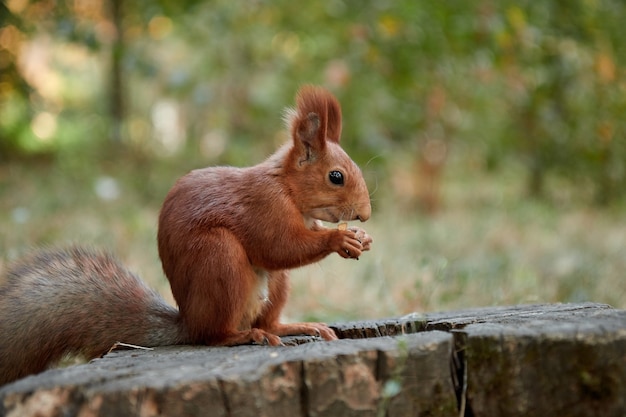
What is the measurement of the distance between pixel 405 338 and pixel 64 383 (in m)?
0.69

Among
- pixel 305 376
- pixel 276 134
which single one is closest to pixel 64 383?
pixel 305 376

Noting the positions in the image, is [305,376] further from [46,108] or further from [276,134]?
[46,108]

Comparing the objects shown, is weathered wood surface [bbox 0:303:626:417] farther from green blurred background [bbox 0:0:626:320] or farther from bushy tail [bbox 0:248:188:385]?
green blurred background [bbox 0:0:626:320]

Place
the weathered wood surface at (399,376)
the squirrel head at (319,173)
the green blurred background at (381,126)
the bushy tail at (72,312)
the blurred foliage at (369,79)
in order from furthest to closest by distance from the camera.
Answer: the blurred foliage at (369,79)
the green blurred background at (381,126)
the squirrel head at (319,173)
the bushy tail at (72,312)
the weathered wood surface at (399,376)

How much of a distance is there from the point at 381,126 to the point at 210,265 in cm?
Answer: 504

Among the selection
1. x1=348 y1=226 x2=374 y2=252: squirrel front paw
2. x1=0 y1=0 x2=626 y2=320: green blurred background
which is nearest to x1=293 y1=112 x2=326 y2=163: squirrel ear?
x1=348 y1=226 x2=374 y2=252: squirrel front paw

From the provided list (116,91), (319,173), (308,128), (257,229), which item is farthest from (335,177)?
(116,91)

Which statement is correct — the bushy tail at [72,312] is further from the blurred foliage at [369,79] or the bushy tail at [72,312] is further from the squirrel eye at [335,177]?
the blurred foliage at [369,79]

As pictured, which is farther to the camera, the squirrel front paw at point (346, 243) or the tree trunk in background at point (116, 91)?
the tree trunk in background at point (116, 91)

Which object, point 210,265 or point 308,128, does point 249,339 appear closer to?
point 210,265

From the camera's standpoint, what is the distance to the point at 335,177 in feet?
6.59

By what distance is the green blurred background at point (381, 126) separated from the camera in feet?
13.6

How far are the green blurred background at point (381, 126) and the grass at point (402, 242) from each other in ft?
0.07

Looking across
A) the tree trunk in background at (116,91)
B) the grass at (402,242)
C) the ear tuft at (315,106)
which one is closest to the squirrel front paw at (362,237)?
the ear tuft at (315,106)
